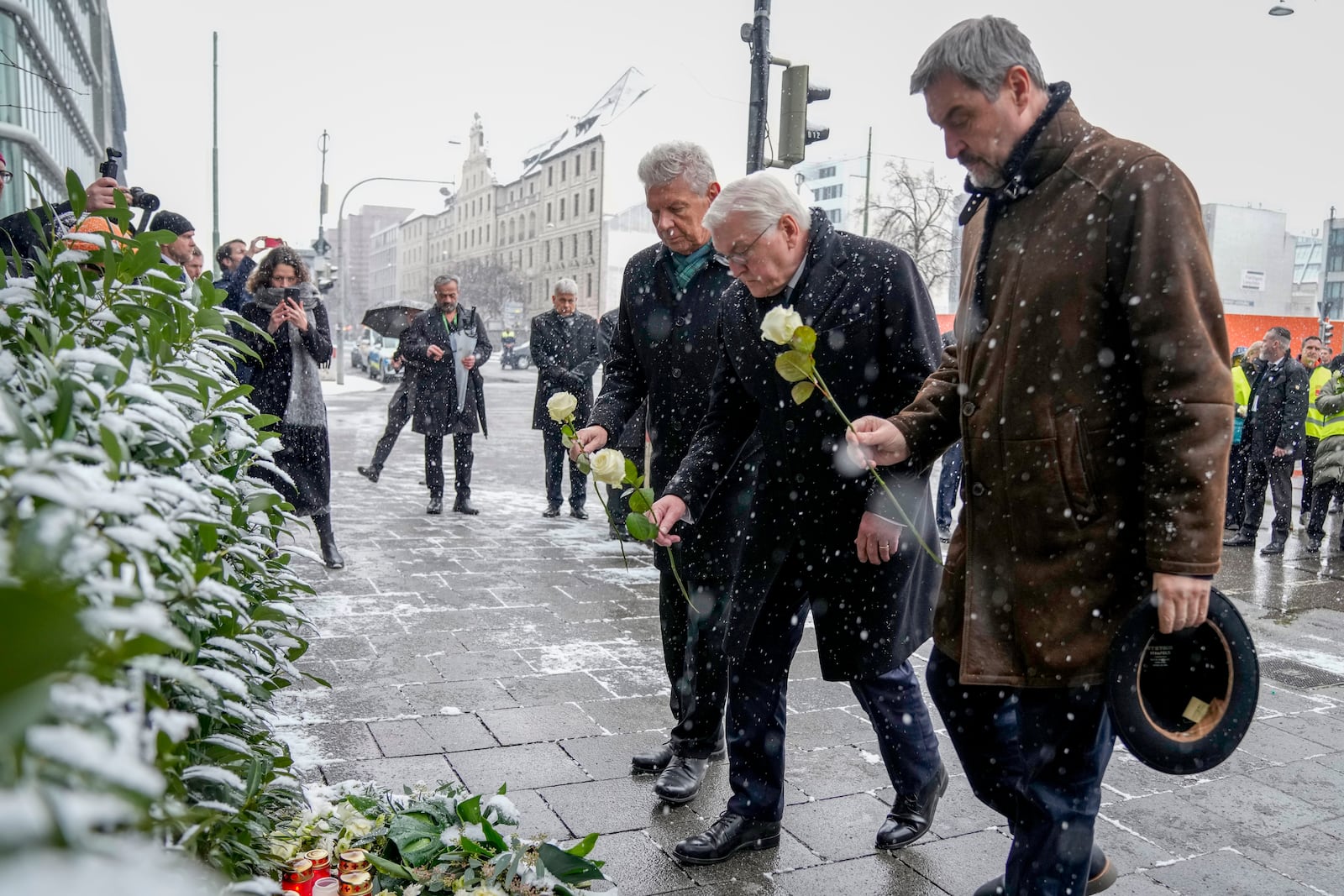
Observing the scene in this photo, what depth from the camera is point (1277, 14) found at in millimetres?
19281

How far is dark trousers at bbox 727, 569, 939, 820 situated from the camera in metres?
3.17

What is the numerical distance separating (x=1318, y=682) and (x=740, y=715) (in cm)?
368

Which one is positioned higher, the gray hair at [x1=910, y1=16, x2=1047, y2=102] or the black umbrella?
the gray hair at [x1=910, y1=16, x2=1047, y2=102]

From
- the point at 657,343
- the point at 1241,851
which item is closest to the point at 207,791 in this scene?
the point at 657,343

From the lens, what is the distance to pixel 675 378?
12.7 feet

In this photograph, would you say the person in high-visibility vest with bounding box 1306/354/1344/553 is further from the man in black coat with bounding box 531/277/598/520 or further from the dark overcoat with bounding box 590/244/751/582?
the dark overcoat with bounding box 590/244/751/582

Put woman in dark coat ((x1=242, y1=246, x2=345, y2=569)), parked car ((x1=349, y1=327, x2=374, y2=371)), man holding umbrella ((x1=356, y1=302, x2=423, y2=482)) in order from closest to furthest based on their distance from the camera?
woman in dark coat ((x1=242, y1=246, x2=345, y2=569)), man holding umbrella ((x1=356, y1=302, x2=423, y2=482)), parked car ((x1=349, y1=327, x2=374, y2=371))

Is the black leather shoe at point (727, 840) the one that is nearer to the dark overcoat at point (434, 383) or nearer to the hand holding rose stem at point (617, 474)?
the hand holding rose stem at point (617, 474)

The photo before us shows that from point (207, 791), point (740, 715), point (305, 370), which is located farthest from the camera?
point (305, 370)

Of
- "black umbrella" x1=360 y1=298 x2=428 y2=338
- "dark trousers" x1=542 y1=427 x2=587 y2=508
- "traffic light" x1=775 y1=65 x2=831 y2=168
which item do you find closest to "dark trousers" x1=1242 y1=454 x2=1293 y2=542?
"traffic light" x1=775 y1=65 x2=831 y2=168

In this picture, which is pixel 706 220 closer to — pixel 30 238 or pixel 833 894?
pixel 833 894

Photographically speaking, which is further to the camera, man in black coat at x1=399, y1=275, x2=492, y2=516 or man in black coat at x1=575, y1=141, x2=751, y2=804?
man in black coat at x1=399, y1=275, x2=492, y2=516

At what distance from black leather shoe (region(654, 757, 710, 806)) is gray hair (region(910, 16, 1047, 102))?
2.39 metres

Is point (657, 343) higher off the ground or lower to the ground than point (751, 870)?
higher
